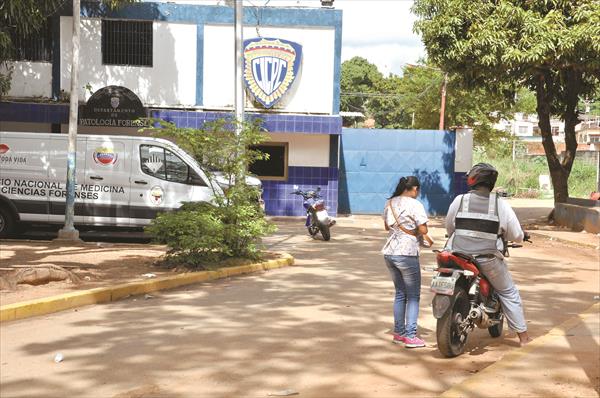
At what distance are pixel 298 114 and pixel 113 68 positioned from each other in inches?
222

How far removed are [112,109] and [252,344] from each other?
15.3 m

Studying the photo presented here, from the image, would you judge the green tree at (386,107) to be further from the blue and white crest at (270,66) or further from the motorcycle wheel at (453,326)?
the motorcycle wheel at (453,326)

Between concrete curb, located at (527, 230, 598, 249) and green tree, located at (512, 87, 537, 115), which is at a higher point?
green tree, located at (512, 87, 537, 115)

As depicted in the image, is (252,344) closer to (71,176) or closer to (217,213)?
(217,213)

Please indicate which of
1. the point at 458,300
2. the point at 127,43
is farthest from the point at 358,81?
the point at 458,300

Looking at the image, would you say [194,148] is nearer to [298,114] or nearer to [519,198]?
[298,114]

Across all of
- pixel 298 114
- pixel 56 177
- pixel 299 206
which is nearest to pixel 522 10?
pixel 298 114

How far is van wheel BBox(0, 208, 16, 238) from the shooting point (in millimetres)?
14586

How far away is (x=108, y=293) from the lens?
9109 mm

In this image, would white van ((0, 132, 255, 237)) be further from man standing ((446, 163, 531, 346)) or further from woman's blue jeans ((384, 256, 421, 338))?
man standing ((446, 163, 531, 346))

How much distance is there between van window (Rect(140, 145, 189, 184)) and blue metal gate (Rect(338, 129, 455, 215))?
34.5 feet

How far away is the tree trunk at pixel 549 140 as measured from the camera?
2120 centimetres

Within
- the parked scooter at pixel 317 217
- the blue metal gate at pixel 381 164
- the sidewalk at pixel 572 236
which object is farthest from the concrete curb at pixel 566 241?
the blue metal gate at pixel 381 164

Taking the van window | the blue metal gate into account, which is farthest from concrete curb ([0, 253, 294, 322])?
the blue metal gate
